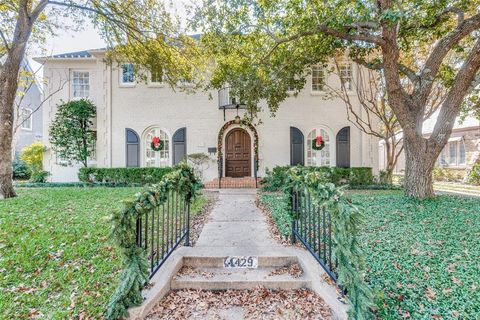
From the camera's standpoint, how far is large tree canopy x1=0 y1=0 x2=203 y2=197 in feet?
24.8

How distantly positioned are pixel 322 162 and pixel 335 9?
7418mm

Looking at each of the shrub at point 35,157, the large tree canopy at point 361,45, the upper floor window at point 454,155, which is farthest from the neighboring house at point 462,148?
the shrub at point 35,157

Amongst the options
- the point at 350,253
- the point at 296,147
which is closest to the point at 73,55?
the point at 296,147

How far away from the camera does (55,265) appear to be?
3357 mm

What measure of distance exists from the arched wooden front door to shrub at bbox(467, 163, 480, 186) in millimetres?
12774

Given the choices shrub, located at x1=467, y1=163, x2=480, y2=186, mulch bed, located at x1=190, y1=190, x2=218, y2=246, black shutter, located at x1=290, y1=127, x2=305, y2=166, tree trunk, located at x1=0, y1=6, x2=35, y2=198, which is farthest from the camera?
shrub, located at x1=467, y1=163, x2=480, y2=186

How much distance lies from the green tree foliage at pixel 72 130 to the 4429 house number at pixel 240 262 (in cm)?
1100

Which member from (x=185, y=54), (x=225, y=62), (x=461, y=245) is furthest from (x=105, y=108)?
(x=461, y=245)

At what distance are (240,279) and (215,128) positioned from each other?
9406 millimetres

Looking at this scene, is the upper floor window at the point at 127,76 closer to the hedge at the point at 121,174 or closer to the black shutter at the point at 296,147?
the hedge at the point at 121,174

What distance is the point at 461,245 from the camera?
3.88 metres

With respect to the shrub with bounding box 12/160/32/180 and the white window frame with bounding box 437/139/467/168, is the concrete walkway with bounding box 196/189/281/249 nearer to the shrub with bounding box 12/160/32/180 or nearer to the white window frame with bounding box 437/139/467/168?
the shrub with bounding box 12/160/32/180

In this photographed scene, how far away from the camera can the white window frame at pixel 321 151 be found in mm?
12016

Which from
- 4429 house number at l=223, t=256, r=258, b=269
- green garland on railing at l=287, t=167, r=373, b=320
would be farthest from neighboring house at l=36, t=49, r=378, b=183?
green garland on railing at l=287, t=167, r=373, b=320
